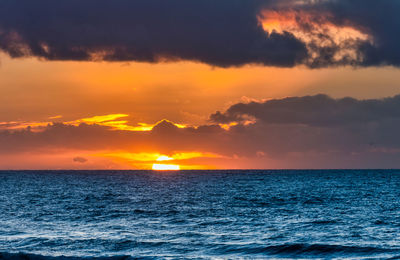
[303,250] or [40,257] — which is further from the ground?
[40,257]

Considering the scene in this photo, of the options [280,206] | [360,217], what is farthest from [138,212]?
[360,217]

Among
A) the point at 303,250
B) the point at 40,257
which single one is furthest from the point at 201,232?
the point at 40,257

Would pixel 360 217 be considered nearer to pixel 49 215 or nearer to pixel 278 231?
pixel 278 231

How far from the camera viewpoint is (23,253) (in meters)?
33.7

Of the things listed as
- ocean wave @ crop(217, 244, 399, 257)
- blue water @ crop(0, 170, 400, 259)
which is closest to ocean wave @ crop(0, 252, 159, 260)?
blue water @ crop(0, 170, 400, 259)

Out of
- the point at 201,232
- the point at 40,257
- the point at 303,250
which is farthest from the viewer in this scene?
the point at 201,232

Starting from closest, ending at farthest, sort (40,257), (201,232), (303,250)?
(40,257), (303,250), (201,232)

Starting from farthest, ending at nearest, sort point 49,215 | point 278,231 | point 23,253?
1. point 49,215
2. point 278,231
3. point 23,253

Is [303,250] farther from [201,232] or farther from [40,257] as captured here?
[40,257]

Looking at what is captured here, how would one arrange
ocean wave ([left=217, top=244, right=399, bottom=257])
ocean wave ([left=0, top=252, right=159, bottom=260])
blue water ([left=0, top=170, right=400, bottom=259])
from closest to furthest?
ocean wave ([left=0, top=252, right=159, bottom=260]) → ocean wave ([left=217, top=244, right=399, bottom=257]) → blue water ([left=0, top=170, right=400, bottom=259])

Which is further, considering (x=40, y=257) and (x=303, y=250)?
(x=303, y=250)

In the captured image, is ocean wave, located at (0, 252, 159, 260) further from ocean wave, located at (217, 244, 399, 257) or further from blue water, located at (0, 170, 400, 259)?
ocean wave, located at (217, 244, 399, 257)

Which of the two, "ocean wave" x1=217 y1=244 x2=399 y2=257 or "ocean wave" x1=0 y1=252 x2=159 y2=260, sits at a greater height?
"ocean wave" x1=0 y1=252 x2=159 y2=260

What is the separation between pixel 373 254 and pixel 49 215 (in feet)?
128
